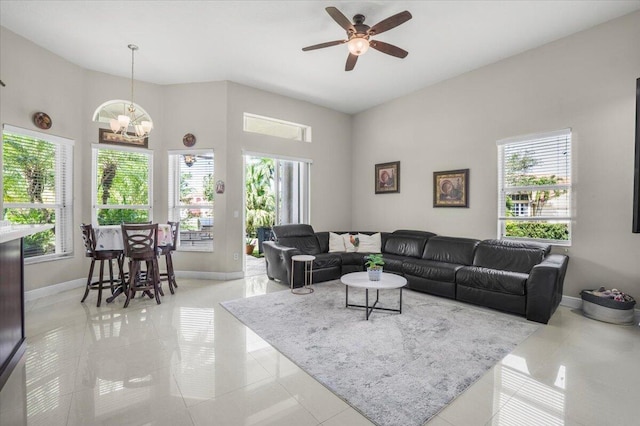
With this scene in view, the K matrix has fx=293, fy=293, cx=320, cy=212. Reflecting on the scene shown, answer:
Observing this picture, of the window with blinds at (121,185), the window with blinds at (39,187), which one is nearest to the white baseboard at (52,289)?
the window with blinds at (39,187)

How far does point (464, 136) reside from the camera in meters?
4.78

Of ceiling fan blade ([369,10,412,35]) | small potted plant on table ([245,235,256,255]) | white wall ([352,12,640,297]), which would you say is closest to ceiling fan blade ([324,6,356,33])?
ceiling fan blade ([369,10,412,35])

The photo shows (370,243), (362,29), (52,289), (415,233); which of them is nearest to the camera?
(362,29)

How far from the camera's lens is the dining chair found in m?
3.73

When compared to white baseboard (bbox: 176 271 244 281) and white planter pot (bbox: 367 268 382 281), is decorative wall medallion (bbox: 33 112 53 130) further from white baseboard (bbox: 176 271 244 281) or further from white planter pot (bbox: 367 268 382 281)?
white planter pot (bbox: 367 268 382 281)

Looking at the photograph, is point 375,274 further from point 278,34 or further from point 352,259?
point 278,34

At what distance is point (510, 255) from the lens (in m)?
3.93

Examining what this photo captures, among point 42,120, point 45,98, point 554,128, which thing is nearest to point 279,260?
point 42,120

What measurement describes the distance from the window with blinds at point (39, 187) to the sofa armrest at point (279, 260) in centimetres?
300

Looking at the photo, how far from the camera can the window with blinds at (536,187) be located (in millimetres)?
3811

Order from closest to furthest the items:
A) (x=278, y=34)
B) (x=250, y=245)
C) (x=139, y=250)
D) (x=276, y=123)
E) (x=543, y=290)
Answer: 1. (x=543, y=290)
2. (x=278, y=34)
3. (x=139, y=250)
4. (x=276, y=123)
5. (x=250, y=245)

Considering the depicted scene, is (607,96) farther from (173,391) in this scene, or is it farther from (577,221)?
(173,391)

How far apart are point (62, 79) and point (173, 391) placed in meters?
4.76

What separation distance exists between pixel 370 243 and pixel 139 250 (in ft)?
12.2
